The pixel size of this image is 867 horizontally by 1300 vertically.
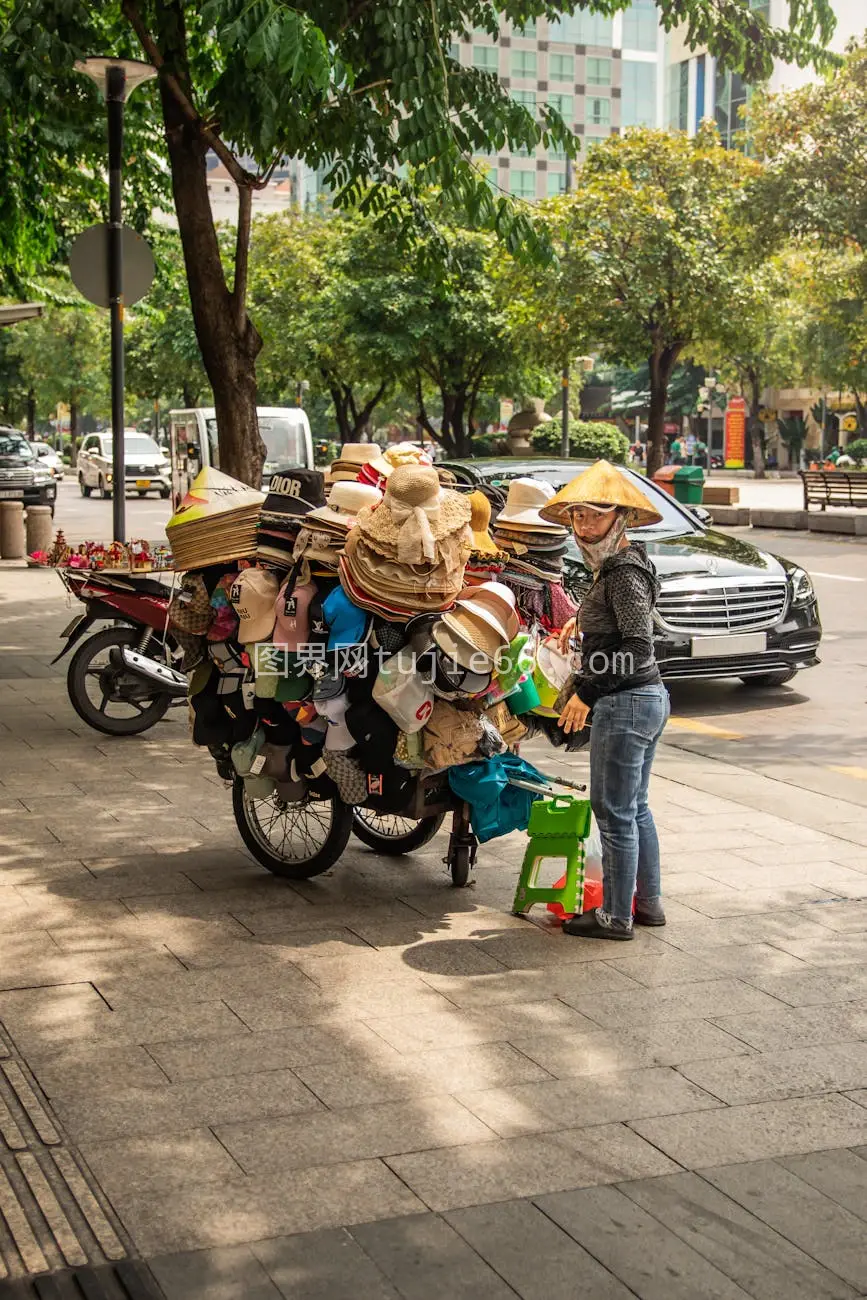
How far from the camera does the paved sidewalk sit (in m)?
3.54

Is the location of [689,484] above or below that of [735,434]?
below

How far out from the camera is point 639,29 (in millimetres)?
111812

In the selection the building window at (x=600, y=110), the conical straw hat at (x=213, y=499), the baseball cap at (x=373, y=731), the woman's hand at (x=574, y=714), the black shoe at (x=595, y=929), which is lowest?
the black shoe at (x=595, y=929)

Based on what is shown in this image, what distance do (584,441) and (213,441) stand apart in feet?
31.6

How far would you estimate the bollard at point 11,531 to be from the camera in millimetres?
22812

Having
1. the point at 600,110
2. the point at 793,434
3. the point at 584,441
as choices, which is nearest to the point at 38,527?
the point at 584,441

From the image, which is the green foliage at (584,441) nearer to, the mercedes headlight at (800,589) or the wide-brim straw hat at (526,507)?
the mercedes headlight at (800,589)

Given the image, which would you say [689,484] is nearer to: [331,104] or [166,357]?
[331,104]

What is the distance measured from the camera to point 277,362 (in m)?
44.3

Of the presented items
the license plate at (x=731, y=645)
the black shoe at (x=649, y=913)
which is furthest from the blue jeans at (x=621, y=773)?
the license plate at (x=731, y=645)

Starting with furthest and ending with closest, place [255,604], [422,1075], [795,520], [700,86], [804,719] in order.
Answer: [700,86] → [795,520] → [804,719] → [255,604] → [422,1075]

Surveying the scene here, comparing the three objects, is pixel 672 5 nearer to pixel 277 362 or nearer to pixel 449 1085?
pixel 449 1085

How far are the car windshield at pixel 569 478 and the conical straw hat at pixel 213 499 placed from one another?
5.54 meters

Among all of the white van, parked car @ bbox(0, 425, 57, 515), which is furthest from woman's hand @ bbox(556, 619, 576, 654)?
parked car @ bbox(0, 425, 57, 515)
